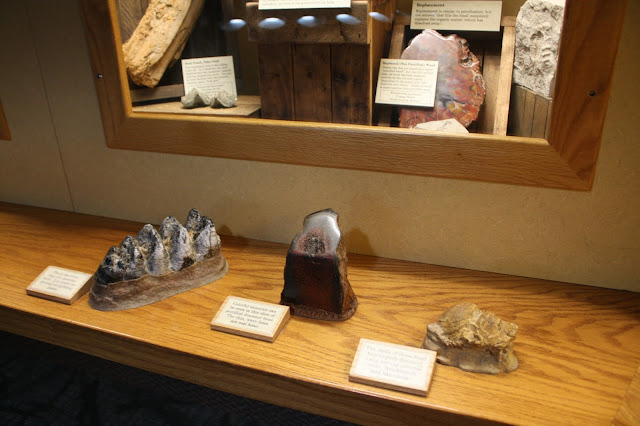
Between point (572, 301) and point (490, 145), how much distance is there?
1.27 feet

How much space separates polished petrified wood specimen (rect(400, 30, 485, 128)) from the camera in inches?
47.9

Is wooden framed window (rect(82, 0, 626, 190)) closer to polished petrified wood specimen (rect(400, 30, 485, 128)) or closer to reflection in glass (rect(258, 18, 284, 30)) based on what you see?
polished petrified wood specimen (rect(400, 30, 485, 128))

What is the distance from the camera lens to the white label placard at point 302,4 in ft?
3.87

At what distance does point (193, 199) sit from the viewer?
1.50m

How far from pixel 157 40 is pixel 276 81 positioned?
414 mm

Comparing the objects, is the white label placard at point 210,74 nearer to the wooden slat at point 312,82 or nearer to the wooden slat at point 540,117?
the wooden slat at point 312,82

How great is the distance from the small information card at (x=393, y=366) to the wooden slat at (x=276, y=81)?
603mm

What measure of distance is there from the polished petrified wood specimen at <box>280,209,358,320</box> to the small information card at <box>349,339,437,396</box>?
131 millimetres

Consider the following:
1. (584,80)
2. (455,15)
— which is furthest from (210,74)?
(584,80)

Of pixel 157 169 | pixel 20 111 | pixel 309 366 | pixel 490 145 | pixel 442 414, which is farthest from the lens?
pixel 20 111

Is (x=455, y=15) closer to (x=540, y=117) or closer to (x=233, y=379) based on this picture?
(x=540, y=117)

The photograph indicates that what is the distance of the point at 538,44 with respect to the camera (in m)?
1.13

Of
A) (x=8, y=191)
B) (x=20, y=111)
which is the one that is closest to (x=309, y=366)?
(x=20, y=111)

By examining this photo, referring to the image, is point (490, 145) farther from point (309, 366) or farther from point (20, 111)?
point (20, 111)
